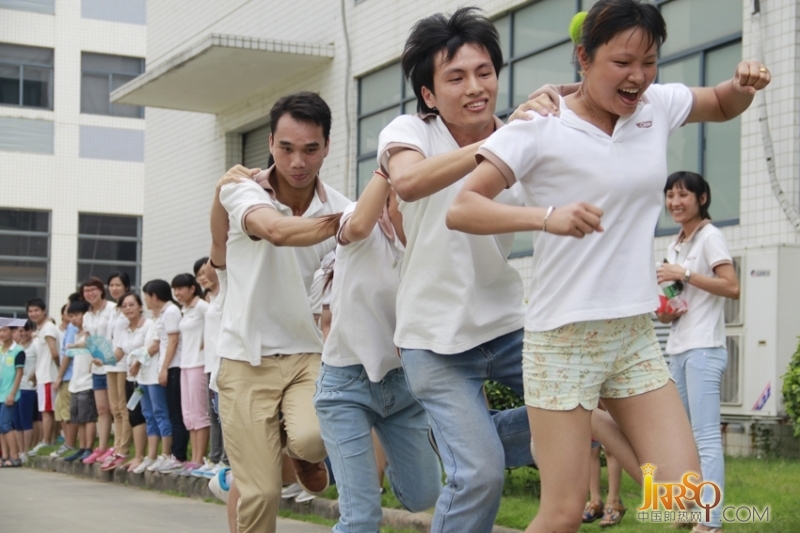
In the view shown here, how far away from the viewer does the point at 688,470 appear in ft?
13.4

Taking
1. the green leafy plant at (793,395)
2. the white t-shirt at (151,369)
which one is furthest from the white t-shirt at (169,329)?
the green leafy plant at (793,395)

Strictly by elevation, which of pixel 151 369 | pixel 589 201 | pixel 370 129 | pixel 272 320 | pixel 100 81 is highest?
pixel 100 81

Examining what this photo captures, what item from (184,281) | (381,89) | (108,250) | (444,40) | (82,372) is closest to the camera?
(444,40)

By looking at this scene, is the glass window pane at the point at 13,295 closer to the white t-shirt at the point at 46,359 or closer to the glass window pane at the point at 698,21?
the white t-shirt at the point at 46,359

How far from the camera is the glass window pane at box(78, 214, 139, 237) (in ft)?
116

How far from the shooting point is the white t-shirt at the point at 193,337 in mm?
12266

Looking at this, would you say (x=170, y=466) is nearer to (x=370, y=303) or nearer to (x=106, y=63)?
(x=370, y=303)

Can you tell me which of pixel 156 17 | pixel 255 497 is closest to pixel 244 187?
pixel 255 497

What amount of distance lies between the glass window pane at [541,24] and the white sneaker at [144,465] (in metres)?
6.26

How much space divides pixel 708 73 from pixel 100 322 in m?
7.51

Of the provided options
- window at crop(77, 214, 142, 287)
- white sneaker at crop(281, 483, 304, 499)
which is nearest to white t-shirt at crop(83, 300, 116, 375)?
white sneaker at crop(281, 483, 304, 499)

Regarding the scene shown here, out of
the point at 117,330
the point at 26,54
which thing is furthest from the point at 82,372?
the point at 26,54

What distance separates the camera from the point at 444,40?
4672 millimetres

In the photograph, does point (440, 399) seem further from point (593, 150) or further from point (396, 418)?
point (593, 150)
